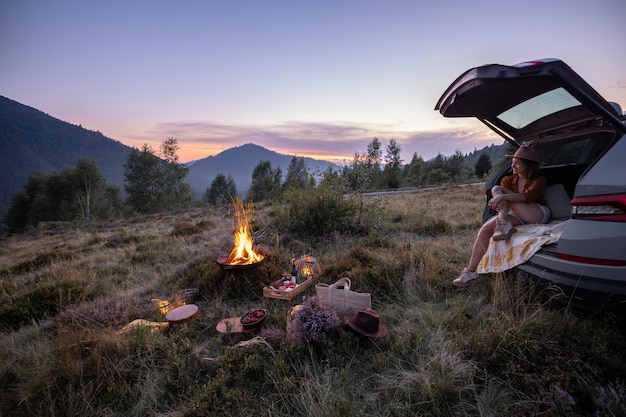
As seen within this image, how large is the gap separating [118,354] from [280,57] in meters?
16.4

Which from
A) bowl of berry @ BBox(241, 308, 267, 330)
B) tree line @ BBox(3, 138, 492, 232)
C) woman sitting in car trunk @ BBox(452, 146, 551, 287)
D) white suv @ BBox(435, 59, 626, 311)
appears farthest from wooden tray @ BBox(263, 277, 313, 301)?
tree line @ BBox(3, 138, 492, 232)

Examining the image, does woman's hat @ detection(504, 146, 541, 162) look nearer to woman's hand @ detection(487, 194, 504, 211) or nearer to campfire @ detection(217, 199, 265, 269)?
woman's hand @ detection(487, 194, 504, 211)

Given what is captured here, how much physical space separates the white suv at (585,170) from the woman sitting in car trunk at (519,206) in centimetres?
48

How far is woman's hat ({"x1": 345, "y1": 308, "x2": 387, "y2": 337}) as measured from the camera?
283 centimetres

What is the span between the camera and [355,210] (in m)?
7.79

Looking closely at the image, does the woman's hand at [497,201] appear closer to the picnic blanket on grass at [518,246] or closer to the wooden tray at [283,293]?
the picnic blanket on grass at [518,246]

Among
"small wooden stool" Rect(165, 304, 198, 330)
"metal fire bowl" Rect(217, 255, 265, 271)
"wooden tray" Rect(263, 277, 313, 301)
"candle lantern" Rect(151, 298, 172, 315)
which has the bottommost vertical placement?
"candle lantern" Rect(151, 298, 172, 315)

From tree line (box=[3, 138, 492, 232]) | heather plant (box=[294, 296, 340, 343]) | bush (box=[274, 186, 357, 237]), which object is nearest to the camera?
heather plant (box=[294, 296, 340, 343])

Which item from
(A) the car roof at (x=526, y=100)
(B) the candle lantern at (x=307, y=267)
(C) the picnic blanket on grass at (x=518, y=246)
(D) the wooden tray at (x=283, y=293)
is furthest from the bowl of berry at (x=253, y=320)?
(A) the car roof at (x=526, y=100)

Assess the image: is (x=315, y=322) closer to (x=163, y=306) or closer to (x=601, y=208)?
(x=163, y=306)

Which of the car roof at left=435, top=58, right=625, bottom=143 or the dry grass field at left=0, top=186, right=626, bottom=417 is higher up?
the car roof at left=435, top=58, right=625, bottom=143

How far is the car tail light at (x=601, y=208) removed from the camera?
2.04m

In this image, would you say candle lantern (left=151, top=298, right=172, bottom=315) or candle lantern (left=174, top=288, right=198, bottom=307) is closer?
candle lantern (left=151, top=298, right=172, bottom=315)

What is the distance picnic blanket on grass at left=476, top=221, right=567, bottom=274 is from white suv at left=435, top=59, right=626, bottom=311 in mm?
107
